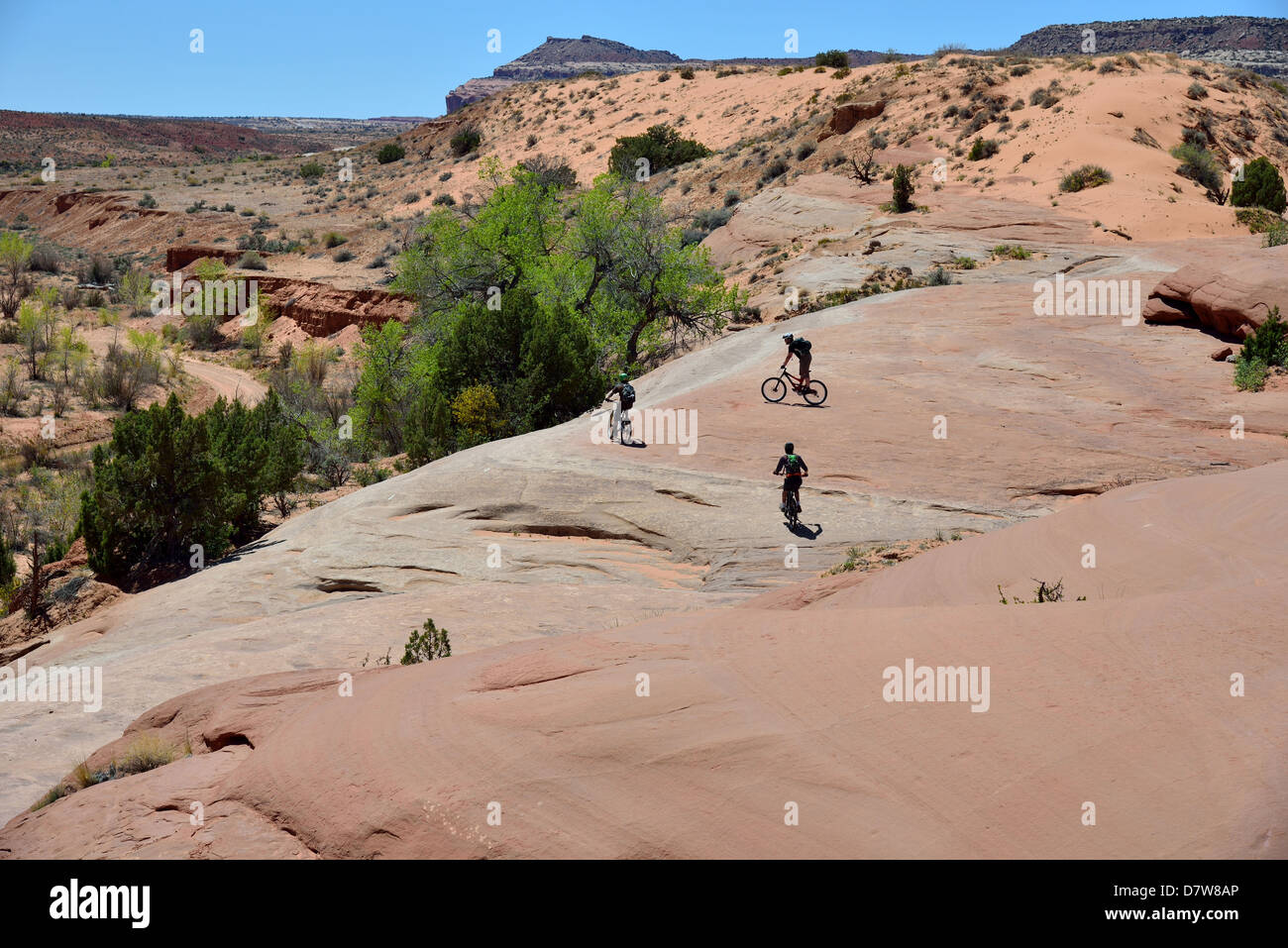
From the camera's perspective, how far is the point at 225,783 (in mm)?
5402

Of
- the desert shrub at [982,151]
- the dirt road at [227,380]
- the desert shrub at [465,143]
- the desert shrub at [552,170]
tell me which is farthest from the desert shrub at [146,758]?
the desert shrub at [465,143]

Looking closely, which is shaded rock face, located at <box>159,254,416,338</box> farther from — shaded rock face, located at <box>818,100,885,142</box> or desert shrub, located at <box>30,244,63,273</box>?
shaded rock face, located at <box>818,100,885,142</box>

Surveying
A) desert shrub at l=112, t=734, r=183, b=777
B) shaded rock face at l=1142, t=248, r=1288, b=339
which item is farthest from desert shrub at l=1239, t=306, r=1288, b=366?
desert shrub at l=112, t=734, r=183, b=777

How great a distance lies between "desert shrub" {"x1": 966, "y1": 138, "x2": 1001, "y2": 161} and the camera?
38.0 m

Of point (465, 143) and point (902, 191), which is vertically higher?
point (465, 143)

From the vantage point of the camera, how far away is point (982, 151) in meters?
38.1

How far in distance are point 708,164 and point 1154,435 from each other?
3835 cm

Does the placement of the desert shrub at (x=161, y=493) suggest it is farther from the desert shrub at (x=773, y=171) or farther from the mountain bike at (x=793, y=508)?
the desert shrub at (x=773, y=171)

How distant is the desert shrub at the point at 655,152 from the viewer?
53.7 metres

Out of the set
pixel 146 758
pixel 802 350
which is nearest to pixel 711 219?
pixel 802 350

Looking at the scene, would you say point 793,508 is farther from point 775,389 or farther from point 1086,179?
point 1086,179

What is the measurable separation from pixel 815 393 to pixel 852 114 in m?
32.0
